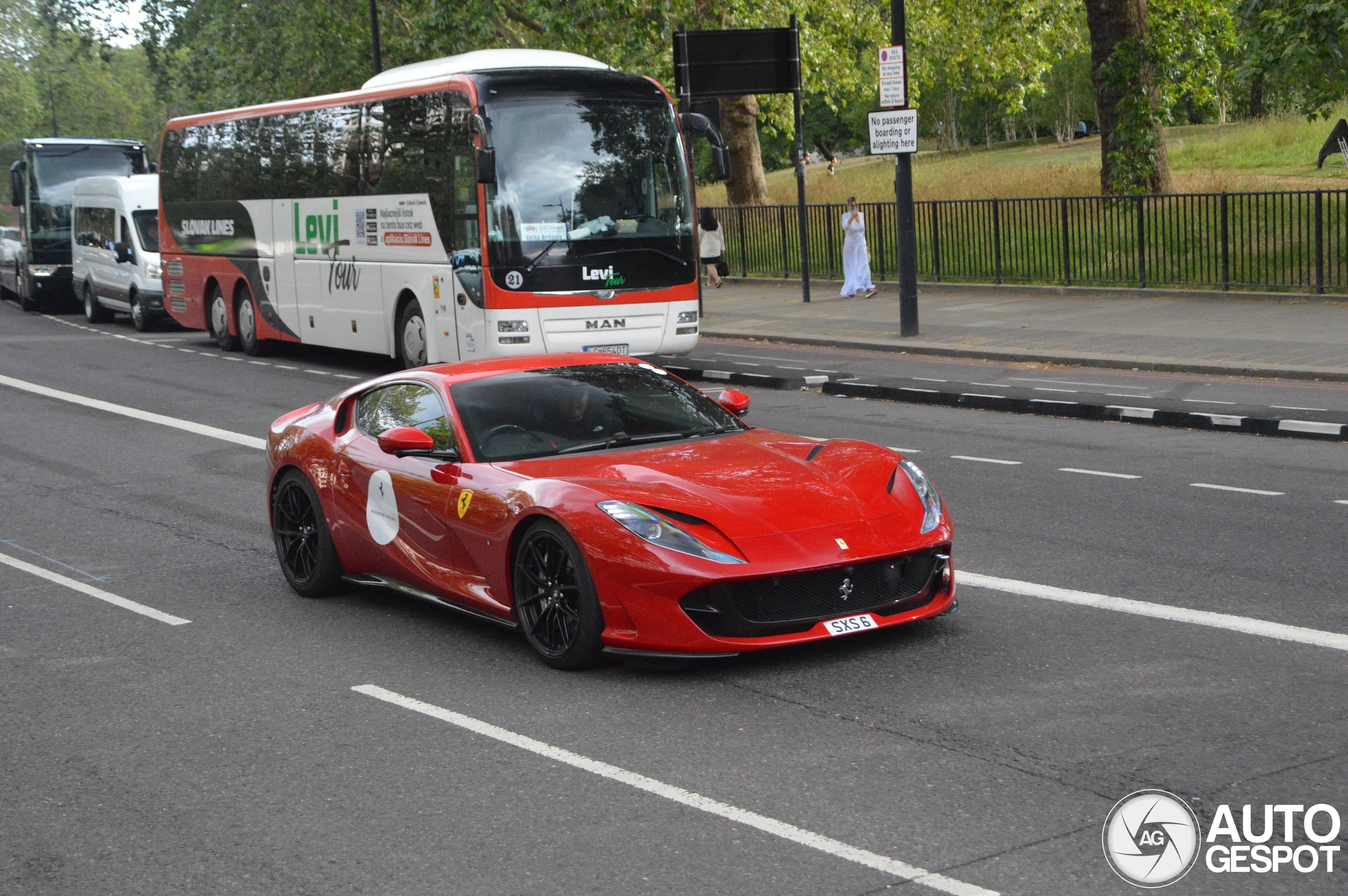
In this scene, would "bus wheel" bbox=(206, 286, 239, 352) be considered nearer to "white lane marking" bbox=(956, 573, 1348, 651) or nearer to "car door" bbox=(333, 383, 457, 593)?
"car door" bbox=(333, 383, 457, 593)

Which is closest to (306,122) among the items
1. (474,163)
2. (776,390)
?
(474,163)

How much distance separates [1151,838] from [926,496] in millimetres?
2662

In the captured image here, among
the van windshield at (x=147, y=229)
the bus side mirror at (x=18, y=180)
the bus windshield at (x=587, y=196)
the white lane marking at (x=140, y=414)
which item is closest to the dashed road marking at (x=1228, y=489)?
the white lane marking at (x=140, y=414)

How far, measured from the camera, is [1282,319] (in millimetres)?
20344

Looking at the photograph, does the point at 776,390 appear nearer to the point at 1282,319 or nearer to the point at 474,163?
the point at 474,163

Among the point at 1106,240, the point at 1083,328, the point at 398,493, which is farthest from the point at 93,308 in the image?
the point at 398,493

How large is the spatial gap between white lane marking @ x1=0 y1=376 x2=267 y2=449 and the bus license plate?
7.50 meters

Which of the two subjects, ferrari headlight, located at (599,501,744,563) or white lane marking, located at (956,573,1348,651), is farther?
white lane marking, located at (956,573,1348,651)

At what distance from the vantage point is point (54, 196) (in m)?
34.6

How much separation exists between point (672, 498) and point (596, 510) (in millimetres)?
319

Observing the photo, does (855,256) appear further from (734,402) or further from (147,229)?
(734,402)

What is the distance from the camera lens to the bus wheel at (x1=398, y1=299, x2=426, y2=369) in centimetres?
1886

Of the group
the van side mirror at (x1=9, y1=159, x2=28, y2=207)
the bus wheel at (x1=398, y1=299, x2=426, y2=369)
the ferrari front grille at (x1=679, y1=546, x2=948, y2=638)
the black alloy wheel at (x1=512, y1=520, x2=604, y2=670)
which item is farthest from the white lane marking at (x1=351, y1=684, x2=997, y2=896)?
the van side mirror at (x1=9, y1=159, x2=28, y2=207)

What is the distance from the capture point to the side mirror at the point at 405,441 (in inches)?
285
